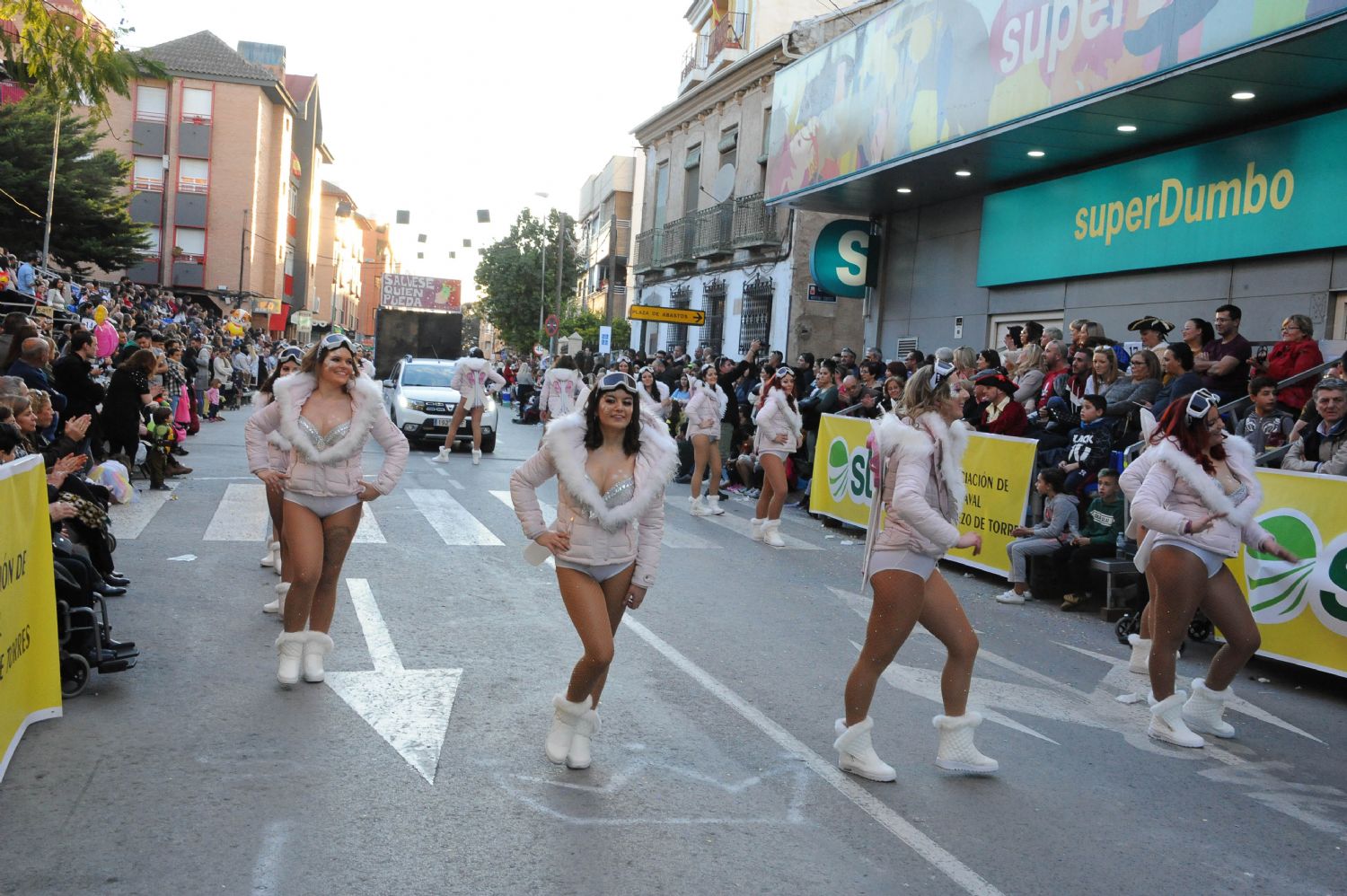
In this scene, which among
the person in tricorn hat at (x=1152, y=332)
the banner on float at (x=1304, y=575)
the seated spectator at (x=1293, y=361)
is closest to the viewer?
the banner on float at (x=1304, y=575)

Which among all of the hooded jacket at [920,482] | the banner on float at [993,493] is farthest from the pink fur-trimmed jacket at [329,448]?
the banner on float at [993,493]

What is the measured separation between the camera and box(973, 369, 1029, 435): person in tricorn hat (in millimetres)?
12859

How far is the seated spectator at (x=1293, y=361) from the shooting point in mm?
11297

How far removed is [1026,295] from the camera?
61.5 feet

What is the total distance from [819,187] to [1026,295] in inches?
151

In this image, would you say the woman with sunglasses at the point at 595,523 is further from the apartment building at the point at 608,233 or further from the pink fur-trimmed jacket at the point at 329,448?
the apartment building at the point at 608,233

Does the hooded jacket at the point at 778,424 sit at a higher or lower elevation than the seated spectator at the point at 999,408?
lower

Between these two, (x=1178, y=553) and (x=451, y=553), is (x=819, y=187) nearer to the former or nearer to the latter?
(x=451, y=553)

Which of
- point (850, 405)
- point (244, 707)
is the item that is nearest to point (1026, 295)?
point (850, 405)

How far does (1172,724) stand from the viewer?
660 centimetres

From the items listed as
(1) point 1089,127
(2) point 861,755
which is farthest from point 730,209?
(2) point 861,755

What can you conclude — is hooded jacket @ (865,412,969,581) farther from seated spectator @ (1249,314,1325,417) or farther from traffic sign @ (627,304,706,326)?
traffic sign @ (627,304,706,326)

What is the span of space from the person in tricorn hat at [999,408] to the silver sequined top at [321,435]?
25.9ft

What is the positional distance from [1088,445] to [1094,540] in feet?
3.56
